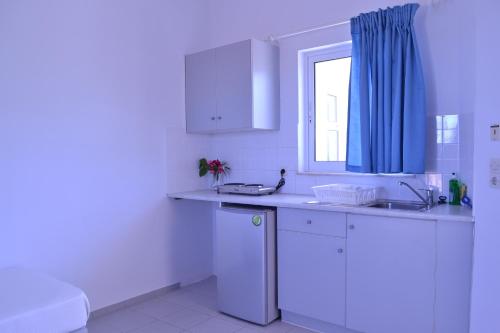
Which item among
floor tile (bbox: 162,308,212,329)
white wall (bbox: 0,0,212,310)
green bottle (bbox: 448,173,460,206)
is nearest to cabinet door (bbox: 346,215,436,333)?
green bottle (bbox: 448,173,460,206)

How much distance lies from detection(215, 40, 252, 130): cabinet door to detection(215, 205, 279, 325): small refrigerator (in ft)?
2.49

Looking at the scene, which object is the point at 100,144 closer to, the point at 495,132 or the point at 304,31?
the point at 304,31

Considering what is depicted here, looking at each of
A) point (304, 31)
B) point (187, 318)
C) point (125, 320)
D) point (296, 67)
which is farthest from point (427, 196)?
point (125, 320)

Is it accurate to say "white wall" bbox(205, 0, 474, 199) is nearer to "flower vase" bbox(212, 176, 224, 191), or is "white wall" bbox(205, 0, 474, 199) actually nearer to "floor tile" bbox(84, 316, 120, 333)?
"flower vase" bbox(212, 176, 224, 191)

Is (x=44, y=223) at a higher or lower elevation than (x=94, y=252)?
higher

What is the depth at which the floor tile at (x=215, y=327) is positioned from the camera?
2.69 meters

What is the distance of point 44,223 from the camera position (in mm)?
2596

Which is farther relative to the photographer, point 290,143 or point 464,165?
point 290,143

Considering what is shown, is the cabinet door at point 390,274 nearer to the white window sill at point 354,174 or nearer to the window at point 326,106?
the white window sill at point 354,174

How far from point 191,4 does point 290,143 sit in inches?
65.2

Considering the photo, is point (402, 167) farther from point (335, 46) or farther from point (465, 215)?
point (335, 46)

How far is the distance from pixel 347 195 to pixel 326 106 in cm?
94

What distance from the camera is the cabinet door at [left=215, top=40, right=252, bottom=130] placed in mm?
3104

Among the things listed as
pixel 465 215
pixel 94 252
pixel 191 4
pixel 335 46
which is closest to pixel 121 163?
pixel 94 252
